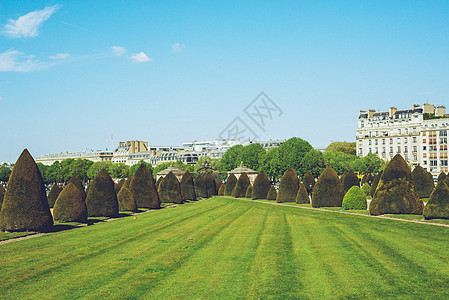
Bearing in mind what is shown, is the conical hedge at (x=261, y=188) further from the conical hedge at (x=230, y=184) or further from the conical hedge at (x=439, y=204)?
the conical hedge at (x=439, y=204)

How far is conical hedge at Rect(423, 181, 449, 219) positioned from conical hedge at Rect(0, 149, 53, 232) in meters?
18.7

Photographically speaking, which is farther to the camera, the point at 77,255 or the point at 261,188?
the point at 261,188

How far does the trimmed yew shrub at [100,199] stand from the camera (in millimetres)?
26672

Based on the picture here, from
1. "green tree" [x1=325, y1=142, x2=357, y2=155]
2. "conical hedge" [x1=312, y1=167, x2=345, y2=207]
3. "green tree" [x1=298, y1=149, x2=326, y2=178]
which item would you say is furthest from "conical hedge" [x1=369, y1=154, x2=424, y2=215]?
"green tree" [x1=325, y1=142, x2=357, y2=155]

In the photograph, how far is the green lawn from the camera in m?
9.25

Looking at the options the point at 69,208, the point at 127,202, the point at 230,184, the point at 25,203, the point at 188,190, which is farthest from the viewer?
the point at 230,184

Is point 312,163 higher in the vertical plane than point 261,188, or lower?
higher

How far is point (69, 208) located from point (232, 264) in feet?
47.3

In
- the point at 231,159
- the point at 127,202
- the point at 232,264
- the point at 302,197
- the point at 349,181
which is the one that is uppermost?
the point at 231,159

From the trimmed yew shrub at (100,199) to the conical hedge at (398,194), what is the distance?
16127mm

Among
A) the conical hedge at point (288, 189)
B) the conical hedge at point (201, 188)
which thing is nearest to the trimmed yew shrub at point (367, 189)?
the conical hedge at point (288, 189)

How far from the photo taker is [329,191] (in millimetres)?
32719

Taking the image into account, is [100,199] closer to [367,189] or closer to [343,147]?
[367,189]

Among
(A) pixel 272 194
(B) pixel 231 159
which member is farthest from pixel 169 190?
(B) pixel 231 159
